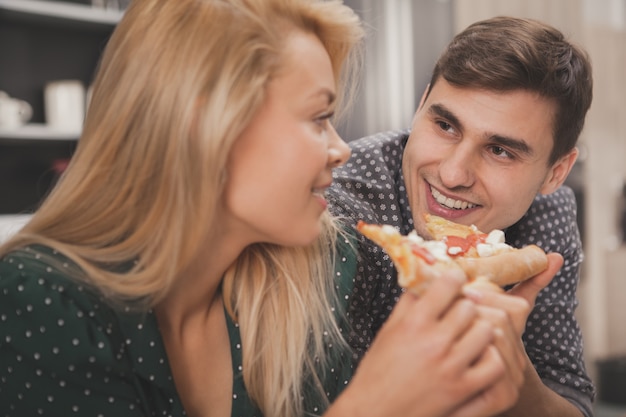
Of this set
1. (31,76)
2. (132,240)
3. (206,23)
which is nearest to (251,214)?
(132,240)

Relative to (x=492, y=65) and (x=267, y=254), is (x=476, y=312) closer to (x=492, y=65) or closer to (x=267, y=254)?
(x=267, y=254)

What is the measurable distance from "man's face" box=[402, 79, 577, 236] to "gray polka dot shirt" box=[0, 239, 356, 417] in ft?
2.83

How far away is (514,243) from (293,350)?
0.89m

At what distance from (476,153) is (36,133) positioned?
2502 mm

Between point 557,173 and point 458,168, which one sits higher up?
point 458,168

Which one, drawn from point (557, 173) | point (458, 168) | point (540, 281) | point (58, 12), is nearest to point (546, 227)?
point (557, 173)

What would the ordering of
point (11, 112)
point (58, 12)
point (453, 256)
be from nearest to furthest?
point (453, 256), point (11, 112), point (58, 12)

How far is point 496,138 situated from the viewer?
1.83 meters

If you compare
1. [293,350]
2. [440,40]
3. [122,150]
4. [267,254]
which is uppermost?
[122,150]

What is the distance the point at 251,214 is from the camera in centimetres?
126

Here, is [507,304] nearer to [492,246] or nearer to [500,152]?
[492,246]

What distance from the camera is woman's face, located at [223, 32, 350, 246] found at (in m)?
1.23

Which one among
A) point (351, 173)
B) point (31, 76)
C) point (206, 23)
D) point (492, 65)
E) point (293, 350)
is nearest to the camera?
point (206, 23)

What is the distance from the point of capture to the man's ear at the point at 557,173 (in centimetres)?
205
